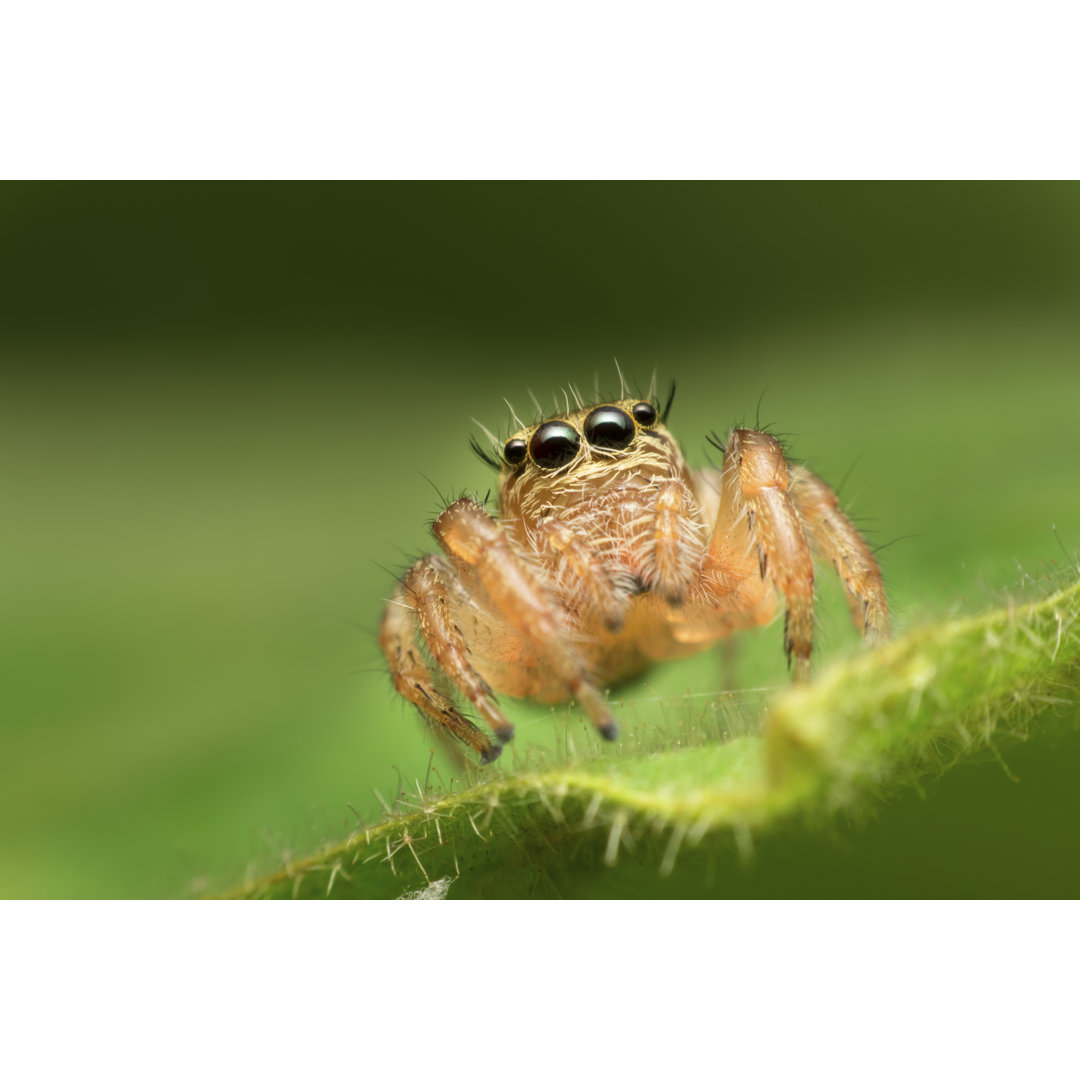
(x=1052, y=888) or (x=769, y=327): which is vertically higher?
(x=769, y=327)

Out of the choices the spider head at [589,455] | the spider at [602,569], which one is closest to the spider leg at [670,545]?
the spider at [602,569]

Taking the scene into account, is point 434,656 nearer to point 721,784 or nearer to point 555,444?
point 555,444

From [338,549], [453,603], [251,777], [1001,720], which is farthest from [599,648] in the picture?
[338,549]

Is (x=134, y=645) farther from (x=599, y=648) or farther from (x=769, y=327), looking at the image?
(x=769, y=327)

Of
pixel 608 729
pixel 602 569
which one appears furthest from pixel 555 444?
pixel 608 729

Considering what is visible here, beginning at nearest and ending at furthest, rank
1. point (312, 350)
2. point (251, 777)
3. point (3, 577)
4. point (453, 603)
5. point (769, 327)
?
point (453, 603), point (251, 777), point (3, 577), point (769, 327), point (312, 350)

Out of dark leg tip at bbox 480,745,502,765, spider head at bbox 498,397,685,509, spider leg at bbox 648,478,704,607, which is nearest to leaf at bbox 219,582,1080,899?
dark leg tip at bbox 480,745,502,765
